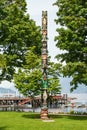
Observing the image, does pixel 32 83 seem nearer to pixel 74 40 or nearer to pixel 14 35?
pixel 74 40

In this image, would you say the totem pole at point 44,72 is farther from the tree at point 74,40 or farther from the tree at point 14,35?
the tree at point 14,35

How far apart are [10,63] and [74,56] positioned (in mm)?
15084

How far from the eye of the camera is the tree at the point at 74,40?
42.5 metres

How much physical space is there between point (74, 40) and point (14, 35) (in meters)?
16.6

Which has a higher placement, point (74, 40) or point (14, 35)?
point (14, 35)

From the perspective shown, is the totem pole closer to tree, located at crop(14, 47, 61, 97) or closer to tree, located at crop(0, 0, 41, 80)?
tree, located at crop(14, 47, 61, 97)

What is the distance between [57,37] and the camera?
4428 centimetres

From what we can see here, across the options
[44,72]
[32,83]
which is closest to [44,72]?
[44,72]

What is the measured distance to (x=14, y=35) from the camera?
5784cm

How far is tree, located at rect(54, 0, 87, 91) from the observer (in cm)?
4253

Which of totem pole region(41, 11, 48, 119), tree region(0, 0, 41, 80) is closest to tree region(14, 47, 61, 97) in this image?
totem pole region(41, 11, 48, 119)

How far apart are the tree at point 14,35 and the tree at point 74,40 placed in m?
13.4

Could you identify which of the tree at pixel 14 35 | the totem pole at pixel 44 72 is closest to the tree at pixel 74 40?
the totem pole at pixel 44 72

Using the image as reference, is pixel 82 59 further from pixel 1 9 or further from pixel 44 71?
pixel 1 9
